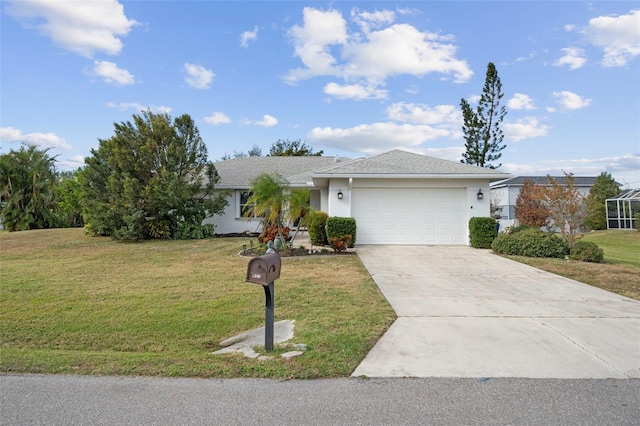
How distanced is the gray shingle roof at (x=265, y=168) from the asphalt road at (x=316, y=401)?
14609mm

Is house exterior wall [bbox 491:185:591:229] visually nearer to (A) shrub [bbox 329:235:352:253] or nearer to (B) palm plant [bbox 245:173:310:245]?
(A) shrub [bbox 329:235:352:253]

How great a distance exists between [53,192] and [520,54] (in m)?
26.3

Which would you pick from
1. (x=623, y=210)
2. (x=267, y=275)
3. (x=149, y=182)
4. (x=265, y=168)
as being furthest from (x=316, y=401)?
(x=623, y=210)

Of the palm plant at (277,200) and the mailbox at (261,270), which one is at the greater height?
the palm plant at (277,200)

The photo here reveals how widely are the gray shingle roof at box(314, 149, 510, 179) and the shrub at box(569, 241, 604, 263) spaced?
376 centimetres

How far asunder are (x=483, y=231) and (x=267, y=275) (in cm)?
1133

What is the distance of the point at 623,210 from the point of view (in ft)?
81.6

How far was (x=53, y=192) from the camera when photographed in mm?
22906

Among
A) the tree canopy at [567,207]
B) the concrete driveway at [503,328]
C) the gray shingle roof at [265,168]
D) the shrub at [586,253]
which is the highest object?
the gray shingle roof at [265,168]

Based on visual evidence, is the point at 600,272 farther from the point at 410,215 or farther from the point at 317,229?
the point at 317,229

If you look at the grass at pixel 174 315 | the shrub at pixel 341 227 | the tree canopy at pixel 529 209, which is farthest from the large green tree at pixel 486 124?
the grass at pixel 174 315

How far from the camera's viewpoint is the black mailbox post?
401cm

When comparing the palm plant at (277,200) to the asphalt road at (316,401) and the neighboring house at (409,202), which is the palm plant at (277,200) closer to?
the neighboring house at (409,202)

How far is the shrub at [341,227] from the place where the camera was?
13.0m
